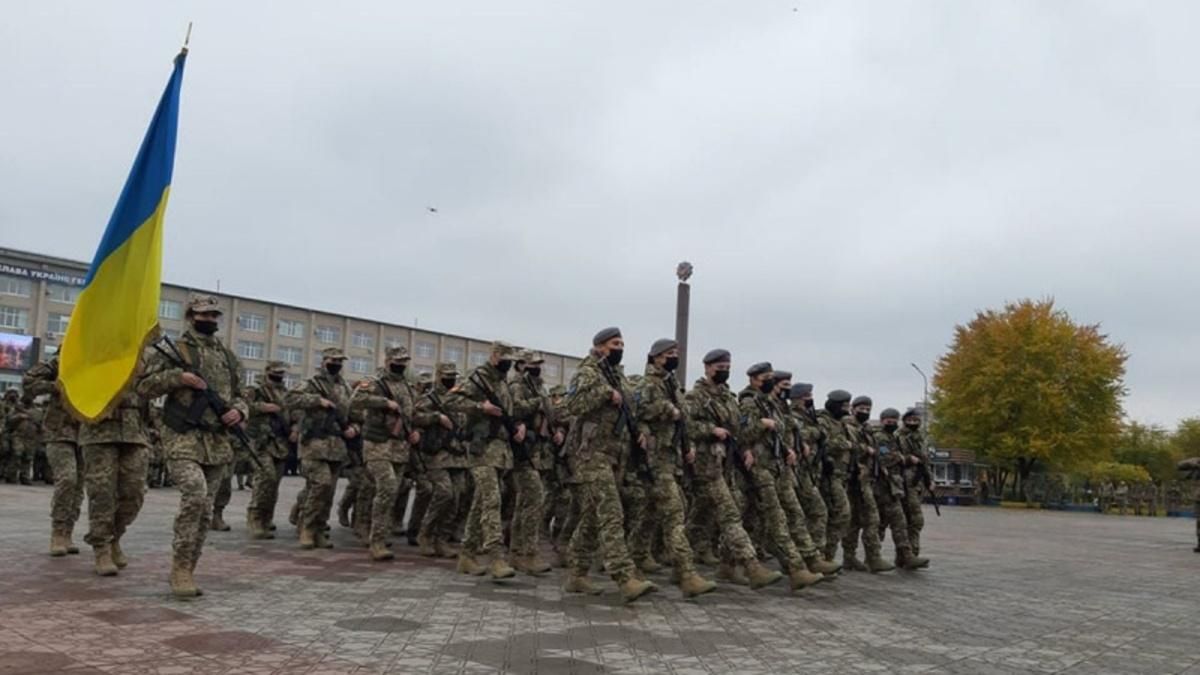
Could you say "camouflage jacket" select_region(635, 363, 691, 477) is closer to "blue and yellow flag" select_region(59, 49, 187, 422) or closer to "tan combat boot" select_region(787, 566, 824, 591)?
"tan combat boot" select_region(787, 566, 824, 591)

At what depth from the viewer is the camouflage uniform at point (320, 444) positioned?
1084 centimetres

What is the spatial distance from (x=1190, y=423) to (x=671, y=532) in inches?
2870

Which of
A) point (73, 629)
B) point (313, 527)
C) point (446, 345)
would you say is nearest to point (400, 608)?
point (73, 629)

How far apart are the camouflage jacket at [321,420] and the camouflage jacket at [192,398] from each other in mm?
3144

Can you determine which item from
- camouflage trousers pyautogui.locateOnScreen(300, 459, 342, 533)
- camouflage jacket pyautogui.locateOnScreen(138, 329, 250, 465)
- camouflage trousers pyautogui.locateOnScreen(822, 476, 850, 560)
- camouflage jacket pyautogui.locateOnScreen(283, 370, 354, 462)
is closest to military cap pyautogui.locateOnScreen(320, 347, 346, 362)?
camouflage jacket pyautogui.locateOnScreen(283, 370, 354, 462)

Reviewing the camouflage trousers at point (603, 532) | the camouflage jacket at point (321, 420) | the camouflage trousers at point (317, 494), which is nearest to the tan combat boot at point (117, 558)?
the camouflage trousers at point (317, 494)

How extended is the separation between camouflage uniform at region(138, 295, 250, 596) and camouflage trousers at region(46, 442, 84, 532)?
215 cm

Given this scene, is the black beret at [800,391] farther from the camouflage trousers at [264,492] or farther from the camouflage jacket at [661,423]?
the camouflage trousers at [264,492]

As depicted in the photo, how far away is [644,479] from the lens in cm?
870

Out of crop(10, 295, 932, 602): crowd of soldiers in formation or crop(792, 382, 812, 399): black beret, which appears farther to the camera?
crop(792, 382, 812, 399): black beret

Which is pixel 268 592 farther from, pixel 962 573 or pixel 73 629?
pixel 962 573

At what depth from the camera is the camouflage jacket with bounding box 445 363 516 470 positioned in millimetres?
9203

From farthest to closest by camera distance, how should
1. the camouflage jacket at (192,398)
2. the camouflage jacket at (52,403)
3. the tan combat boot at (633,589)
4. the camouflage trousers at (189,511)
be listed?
the camouflage jacket at (52,403) < the tan combat boot at (633,589) < the camouflage jacket at (192,398) < the camouflage trousers at (189,511)

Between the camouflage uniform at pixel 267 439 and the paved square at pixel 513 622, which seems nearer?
the paved square at pixel 513 622
